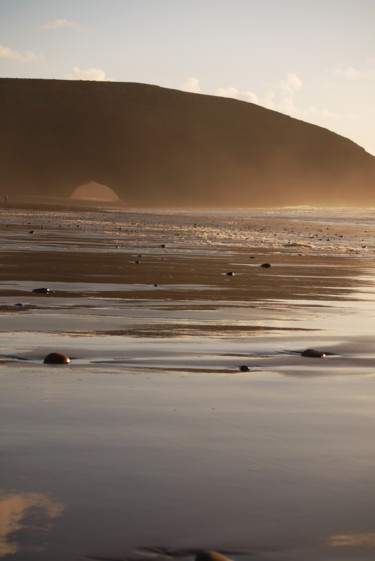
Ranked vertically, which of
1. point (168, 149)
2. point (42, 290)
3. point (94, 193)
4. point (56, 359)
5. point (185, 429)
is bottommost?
point (185, 429)

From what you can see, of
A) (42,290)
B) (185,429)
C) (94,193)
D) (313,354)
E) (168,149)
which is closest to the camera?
(185,429)

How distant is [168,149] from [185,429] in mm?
141921

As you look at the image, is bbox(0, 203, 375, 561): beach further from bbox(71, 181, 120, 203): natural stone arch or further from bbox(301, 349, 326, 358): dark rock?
bbox(71, 181, 120, 203): natural stone arch

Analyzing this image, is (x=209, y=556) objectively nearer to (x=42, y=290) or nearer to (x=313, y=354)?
(x=313, y=354)

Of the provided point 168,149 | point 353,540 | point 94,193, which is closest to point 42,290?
point 353,540

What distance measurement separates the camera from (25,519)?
311cm

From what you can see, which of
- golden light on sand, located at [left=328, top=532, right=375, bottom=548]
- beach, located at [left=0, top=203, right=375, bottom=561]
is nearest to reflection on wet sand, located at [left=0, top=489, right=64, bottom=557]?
beach, located at [left=0, top=203, right=375, bottom=561]

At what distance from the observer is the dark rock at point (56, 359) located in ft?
19.6

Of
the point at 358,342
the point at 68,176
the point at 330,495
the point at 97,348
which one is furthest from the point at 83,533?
the point at 68,176

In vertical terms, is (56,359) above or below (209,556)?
above

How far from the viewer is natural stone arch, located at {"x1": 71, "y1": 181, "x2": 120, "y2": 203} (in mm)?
122312

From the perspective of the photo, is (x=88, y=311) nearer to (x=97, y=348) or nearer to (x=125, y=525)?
(x=97, y=348)

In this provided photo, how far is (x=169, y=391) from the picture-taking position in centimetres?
514

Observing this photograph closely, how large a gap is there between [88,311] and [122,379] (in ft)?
11.4
